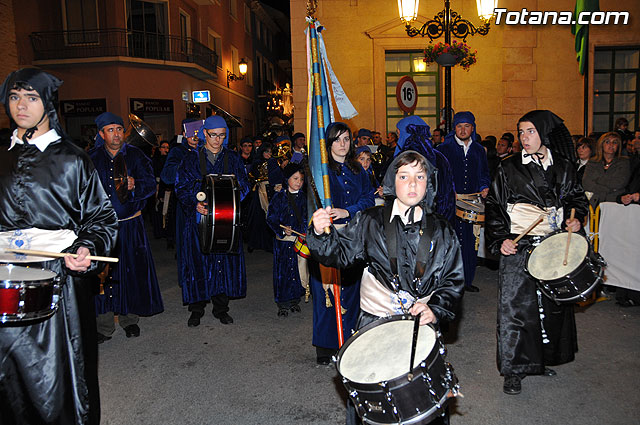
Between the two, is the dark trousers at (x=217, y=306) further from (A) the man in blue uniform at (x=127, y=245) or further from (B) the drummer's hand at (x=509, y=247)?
(B) the drummer's hand at (x=509, y=247)

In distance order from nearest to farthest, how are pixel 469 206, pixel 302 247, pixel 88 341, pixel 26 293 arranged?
pixel 26 293 < pixel 88 341 < pixel 302 247 < pixel 469 206

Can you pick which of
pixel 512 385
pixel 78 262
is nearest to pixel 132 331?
pixel 78 262

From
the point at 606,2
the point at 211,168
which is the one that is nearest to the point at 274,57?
the point at 606,2

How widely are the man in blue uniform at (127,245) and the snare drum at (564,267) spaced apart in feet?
13.2

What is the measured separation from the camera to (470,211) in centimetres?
719

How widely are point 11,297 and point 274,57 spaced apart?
48.9 metres

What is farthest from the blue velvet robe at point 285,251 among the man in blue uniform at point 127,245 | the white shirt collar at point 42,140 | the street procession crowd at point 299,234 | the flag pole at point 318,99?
the white shirt collar at point 42,140

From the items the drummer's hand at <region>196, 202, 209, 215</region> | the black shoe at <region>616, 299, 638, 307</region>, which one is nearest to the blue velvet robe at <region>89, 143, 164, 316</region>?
the drummer's hand at <region>196, 202, 209, 215</region>

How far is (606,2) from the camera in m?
13.8

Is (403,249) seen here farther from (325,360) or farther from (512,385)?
(325,360)

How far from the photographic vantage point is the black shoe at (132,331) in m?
5.92

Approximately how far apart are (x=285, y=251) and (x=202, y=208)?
139 cm

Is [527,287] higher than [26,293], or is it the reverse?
[26,293]

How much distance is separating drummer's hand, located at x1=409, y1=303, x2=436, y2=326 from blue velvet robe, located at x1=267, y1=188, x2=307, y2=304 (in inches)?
156
